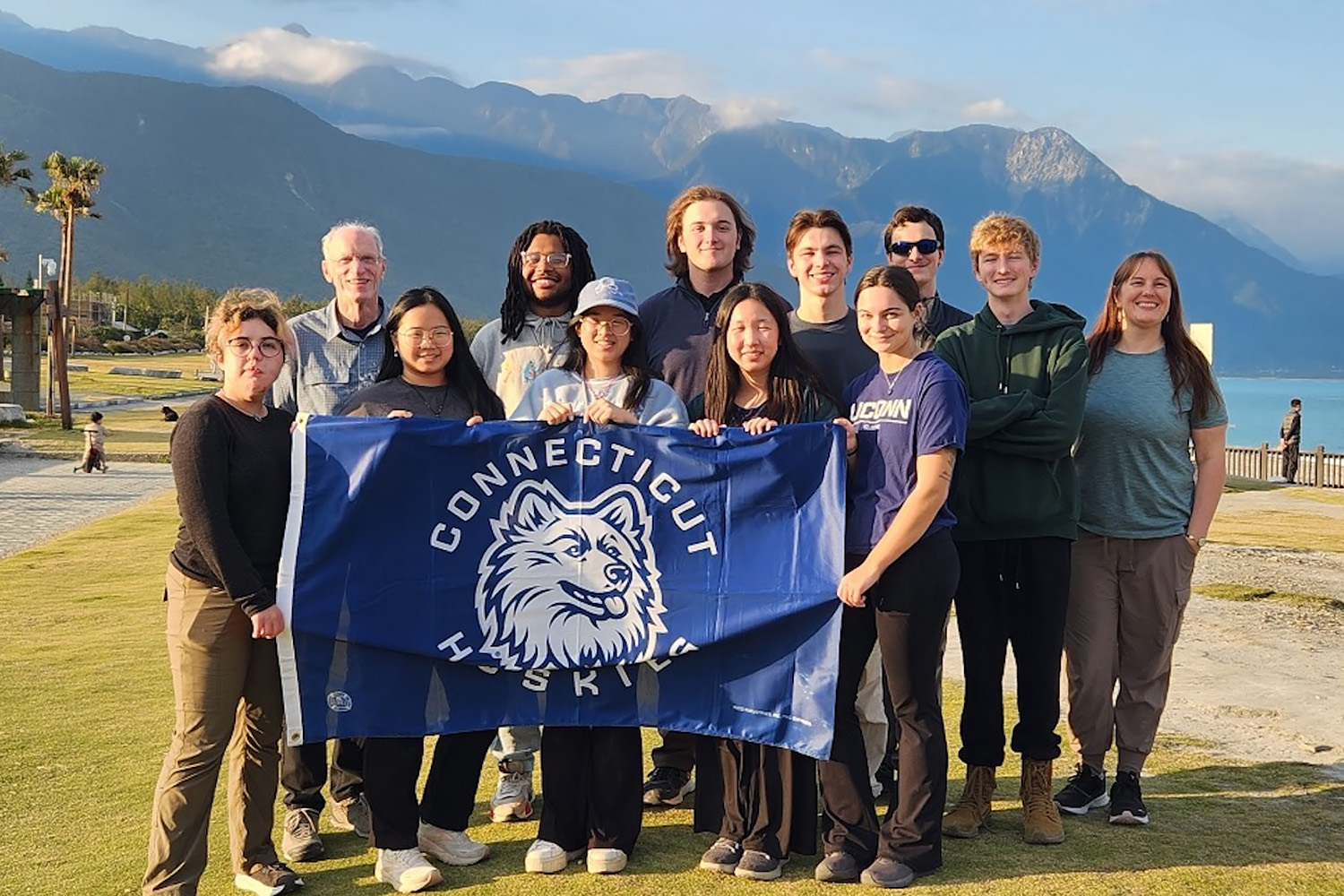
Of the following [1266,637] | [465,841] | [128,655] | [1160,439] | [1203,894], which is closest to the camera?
[1203,894]

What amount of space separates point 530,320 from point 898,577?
2306 mm

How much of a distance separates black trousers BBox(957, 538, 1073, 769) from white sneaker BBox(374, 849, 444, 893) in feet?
8.09

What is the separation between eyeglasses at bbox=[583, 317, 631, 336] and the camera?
5.16 metres

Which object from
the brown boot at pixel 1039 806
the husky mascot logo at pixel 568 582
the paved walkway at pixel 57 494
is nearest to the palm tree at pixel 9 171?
the paved walkway at pixel 57 494

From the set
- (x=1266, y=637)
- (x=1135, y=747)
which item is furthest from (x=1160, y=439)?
(x=1266, y=637)

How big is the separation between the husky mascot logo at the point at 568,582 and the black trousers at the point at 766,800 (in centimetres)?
64

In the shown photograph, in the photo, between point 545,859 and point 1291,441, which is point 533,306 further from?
point 1291,441

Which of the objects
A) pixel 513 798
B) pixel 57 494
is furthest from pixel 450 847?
pixel 57 494

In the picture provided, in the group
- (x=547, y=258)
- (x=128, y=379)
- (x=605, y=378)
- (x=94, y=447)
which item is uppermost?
(x=547, y=258)

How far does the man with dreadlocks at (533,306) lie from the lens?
5.89 metres

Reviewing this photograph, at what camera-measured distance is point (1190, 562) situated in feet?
19.1

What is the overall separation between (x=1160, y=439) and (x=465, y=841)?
3.69 meters

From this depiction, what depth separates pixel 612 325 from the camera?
5168 mm

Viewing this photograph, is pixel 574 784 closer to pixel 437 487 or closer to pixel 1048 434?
pixel 437 487
